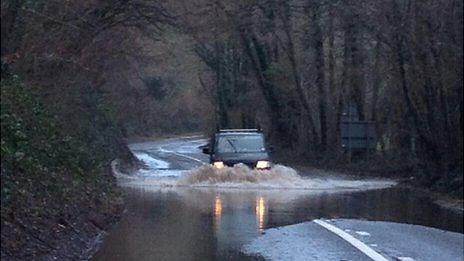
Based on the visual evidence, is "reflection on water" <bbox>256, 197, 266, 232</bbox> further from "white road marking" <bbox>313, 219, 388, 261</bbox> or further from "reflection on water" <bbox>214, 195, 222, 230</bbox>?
"white road marking" <bbox>313, 219, 388, 261</bbox>

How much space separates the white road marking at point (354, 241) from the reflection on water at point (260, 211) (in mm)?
1095

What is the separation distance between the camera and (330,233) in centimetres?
1775

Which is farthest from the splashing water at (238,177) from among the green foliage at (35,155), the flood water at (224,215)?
the green foliage at (35,155)

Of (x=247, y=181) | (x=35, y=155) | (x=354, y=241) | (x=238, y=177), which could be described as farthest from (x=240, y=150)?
(x=354, y=241)

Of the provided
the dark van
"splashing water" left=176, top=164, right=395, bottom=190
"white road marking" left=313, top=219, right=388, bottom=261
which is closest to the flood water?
"white road marking" left=313, top=219, right=388, bottom=261

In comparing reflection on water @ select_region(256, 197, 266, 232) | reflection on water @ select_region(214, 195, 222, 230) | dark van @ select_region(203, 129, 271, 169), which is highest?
dark van @ select_region(203, 129, 271, 169)

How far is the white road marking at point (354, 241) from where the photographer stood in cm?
1441

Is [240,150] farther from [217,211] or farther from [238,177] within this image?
[217,211]

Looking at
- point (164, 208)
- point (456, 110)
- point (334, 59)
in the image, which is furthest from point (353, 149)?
point (164, 208)

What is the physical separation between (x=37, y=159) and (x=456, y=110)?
16.2 meters

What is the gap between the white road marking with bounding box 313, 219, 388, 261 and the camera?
14.4 metres

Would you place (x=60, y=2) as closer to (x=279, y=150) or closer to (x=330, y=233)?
(x=330, y=233)

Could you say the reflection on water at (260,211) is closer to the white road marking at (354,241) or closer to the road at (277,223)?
the road at (277,223)

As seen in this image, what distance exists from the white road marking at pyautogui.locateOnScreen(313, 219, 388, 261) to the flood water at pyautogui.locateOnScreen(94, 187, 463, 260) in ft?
2.99
